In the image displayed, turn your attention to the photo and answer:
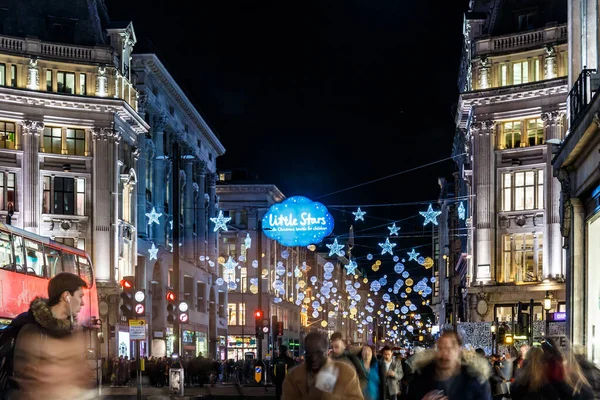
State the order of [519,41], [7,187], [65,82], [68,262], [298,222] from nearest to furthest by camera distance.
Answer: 1. [68,262]
2. [298,222]
3. [519,41]
4. [7,187]
5. [65,82]

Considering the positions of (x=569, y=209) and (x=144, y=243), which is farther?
(x=144, y=243)

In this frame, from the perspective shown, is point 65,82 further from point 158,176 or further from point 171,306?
point 171,306

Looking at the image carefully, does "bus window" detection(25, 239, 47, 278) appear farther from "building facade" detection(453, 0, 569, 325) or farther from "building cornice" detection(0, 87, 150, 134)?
"building facade" detection(453, 0, 569, 325)

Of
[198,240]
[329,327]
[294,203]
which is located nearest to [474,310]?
[294,203]

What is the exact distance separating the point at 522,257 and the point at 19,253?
121 ft

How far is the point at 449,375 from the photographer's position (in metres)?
8.62

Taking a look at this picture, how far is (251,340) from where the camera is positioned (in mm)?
105875

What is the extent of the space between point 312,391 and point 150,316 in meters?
62.7

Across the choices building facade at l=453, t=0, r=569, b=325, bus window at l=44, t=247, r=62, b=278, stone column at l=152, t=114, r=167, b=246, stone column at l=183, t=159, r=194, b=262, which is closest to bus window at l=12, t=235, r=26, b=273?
bus window at l=44, t=247, r=62, b=278

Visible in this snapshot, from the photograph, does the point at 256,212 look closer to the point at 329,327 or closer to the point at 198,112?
the point at 198,112

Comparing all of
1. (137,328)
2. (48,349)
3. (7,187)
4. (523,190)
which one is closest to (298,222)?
(137,328)

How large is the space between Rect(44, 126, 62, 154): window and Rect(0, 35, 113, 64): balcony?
158 inches

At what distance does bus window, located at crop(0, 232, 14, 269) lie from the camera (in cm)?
2580

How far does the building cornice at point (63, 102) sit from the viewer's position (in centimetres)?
5872
